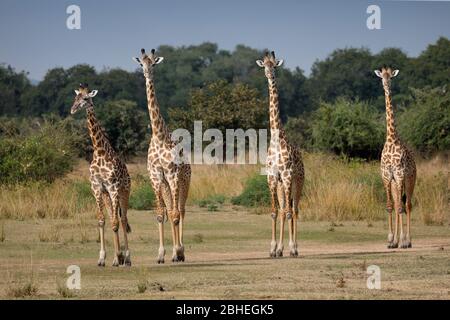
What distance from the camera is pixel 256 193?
23.5 metres

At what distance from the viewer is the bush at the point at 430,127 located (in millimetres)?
30844

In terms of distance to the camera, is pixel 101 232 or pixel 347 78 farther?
pixel 347 78

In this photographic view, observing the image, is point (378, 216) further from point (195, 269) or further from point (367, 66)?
point (367, 66)

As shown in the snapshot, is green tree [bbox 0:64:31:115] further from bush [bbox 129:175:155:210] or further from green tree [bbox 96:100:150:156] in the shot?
bush [bbox 129:175:155:210]

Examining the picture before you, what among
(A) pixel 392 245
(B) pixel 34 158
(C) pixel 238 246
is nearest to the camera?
(A) pixel 392 245

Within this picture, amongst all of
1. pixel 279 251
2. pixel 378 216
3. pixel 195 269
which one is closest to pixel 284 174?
pixel 279 251

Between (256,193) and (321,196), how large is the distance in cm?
221

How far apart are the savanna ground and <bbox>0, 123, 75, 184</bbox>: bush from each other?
472 mm

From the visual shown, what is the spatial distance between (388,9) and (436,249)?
21.8 meters

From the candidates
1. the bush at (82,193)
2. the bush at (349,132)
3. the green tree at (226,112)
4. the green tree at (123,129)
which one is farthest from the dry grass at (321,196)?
the green tree at (123,129)

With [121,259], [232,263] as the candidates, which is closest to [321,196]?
[232,263]

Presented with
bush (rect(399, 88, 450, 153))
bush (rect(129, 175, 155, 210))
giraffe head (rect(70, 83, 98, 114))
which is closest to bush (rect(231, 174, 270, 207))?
bush (rect(129, 175, 155, 210))

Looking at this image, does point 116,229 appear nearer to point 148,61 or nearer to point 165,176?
point 165,176

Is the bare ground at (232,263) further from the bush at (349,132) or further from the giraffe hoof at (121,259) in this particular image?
the bush at (349,132)
